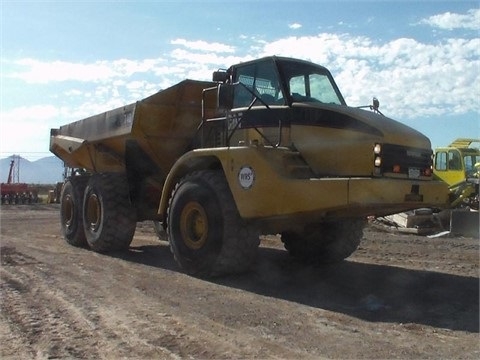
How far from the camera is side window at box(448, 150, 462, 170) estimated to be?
2002 cm

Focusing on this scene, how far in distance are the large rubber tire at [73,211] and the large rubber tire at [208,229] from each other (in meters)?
4.02

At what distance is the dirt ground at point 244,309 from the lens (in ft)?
15.7

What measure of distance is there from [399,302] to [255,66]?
3643mm

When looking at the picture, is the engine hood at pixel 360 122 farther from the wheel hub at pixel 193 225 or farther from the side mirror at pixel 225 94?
the wheel hub at pixel 193 225

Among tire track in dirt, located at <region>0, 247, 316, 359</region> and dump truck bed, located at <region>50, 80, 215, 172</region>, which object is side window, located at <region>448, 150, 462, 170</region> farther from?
tire track in dirt, located at <region>0, 247, 316, 359</region>

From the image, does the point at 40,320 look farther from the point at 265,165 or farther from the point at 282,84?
the point at 282,84

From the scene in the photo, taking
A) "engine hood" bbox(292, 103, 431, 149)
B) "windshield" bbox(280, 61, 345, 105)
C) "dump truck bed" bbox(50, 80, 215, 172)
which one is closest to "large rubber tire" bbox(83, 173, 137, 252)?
"dump truck bed" bbox(50, 80, 215, 172)

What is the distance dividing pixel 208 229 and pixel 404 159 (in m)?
2.62

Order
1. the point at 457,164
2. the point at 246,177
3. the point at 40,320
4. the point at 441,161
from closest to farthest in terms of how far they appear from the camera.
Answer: the point at 40,320, the point at 246,177, the point at 457,164, the point at 441,161

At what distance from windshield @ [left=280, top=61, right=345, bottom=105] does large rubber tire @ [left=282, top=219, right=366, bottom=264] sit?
1904 mm

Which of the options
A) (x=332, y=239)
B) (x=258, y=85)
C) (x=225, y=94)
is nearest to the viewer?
(x=225, y=94)

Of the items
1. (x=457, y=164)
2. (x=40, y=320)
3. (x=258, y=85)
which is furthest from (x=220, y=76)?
(x=457, y=164)

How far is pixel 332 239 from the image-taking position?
8.90 metres

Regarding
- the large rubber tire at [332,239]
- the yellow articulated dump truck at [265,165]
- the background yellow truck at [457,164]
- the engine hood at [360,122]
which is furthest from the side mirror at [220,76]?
the background yellow truck at [457,164]
